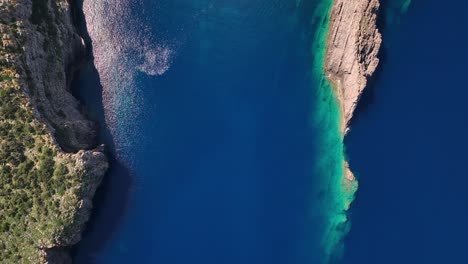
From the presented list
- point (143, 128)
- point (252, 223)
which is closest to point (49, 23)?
point (143, 128)

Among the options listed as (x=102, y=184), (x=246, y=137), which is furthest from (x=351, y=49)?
(x=102, y=184)

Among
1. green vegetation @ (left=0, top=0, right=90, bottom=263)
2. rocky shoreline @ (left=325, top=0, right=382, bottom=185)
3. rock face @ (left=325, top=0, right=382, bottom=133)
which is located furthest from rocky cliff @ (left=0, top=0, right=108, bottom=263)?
rock face @ (left=325, top=0, right=382, bottom=133)

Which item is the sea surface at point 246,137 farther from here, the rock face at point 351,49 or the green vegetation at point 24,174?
the green vegetation at point 24,174

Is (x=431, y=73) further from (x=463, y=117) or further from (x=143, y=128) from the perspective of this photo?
(x=143, y=128)

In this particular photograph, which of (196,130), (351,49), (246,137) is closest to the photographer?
(351,49)

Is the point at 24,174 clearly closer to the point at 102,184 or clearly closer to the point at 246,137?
the point at 102,184

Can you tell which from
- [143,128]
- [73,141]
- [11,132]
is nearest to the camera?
[11,132]
